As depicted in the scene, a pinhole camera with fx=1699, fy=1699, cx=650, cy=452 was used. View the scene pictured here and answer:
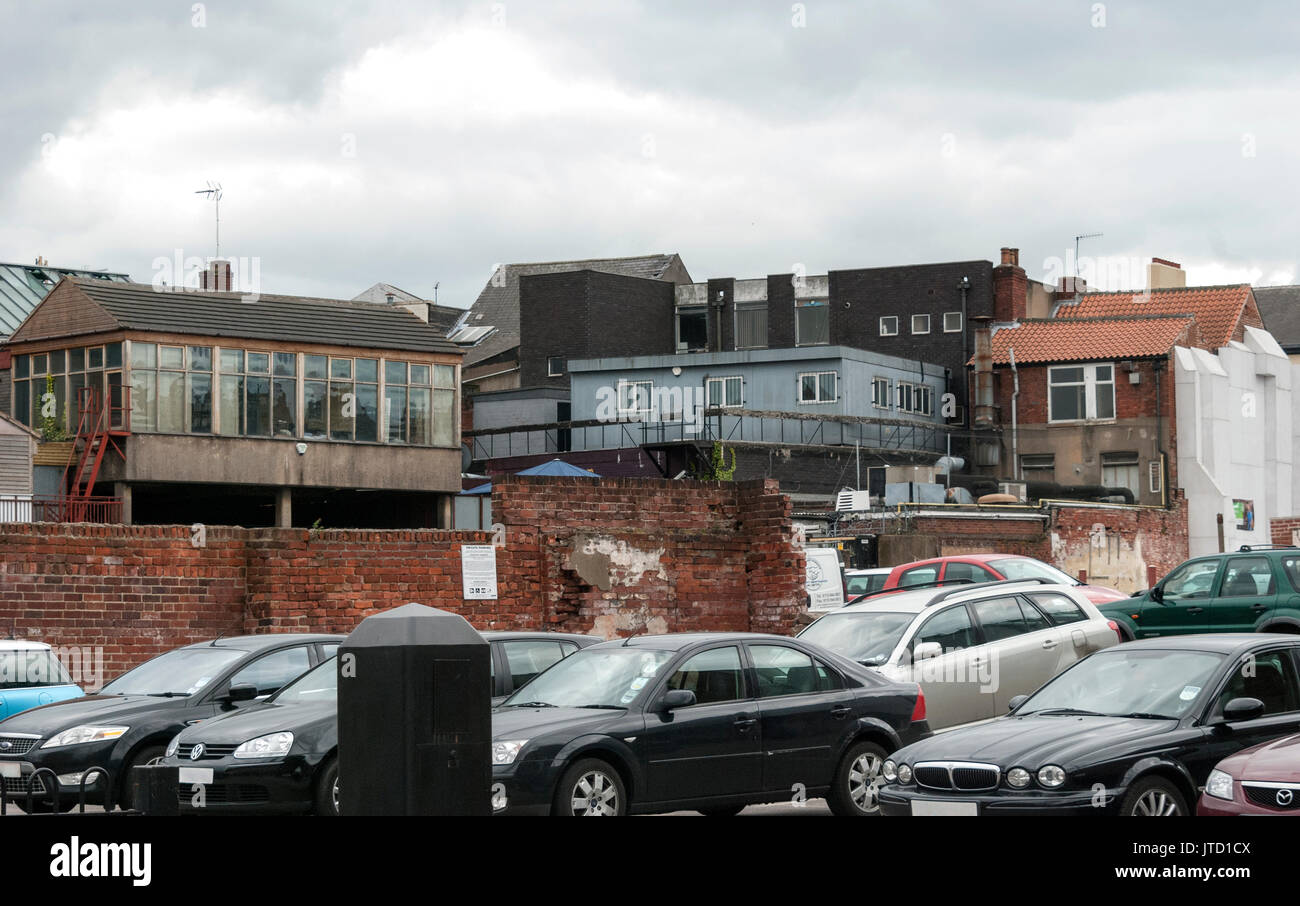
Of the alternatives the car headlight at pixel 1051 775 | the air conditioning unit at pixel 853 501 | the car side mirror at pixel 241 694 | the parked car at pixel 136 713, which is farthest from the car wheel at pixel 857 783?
the air conditioning unit at pixel 853 501

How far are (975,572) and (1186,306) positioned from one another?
43036mm

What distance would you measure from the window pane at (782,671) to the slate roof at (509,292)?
6200 cm

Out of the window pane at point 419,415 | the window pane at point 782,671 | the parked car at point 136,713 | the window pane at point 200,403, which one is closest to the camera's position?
the window pane at point 782,671

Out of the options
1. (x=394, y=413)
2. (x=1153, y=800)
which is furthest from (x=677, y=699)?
(x=394, y=413)

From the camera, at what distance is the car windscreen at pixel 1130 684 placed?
36.9 ft

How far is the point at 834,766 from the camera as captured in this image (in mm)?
12906

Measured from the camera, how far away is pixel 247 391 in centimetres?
4641

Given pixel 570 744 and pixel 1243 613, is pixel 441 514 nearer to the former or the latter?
Result: pixel 1243 613

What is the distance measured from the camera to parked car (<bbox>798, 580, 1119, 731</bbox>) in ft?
51.3

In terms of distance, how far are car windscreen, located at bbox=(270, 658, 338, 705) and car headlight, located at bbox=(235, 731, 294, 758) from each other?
39.0 inches

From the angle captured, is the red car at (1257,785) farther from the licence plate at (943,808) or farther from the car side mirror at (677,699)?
the car side mirror at (677,699)

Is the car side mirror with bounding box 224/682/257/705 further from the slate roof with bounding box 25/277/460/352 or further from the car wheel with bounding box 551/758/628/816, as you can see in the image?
the slate roof with bounding box 25/277/460/352

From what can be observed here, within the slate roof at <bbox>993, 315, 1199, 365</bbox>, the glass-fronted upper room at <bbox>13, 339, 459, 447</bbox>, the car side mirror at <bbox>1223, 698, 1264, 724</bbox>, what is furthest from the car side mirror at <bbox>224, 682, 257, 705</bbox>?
the slate roof at <bbox>993, 315, 1199, 365</bbox>
